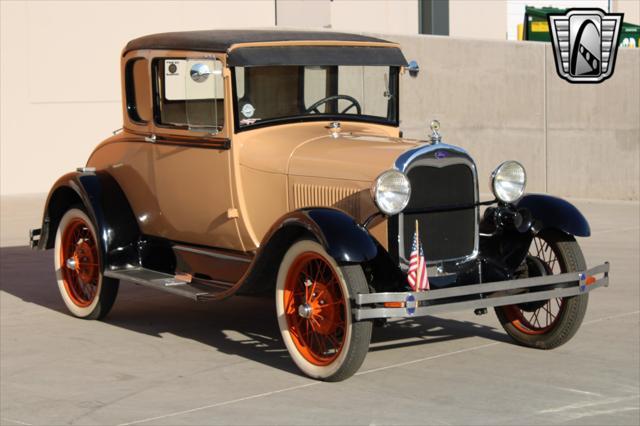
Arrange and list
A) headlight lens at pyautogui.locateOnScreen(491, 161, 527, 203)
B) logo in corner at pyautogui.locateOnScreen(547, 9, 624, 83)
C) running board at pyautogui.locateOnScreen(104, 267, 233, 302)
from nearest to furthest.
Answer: headlight lens at pyautogui.locateOnScreen(491, 161, 527, 203)
running board at pyautogui.locateOnScreen(104, 267, 233, 302)
logo in corner at pyautogui.locateOnScreen(547, 9, 624, 83)

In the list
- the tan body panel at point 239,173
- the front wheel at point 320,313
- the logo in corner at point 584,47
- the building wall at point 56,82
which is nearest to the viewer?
the front wheel at point 320,313

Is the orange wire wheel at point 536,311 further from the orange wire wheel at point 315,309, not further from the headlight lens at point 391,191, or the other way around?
the orange wire wheel at point 315,309

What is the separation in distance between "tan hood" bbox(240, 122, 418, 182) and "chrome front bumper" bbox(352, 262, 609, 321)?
30.5 inches

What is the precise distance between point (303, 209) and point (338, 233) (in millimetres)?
363

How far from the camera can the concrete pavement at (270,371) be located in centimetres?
591

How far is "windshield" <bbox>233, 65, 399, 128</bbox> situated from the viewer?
24.7ft

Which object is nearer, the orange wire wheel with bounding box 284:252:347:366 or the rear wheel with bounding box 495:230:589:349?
the orange wire wheel with bounding box 284:252:347:366

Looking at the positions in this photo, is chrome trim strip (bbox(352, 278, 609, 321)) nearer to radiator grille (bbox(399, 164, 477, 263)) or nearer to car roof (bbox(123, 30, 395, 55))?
radiator grille (bbox(399, 164, 477, 263))

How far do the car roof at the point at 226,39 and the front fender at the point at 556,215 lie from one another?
61.7 inches

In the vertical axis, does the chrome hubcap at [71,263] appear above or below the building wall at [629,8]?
below

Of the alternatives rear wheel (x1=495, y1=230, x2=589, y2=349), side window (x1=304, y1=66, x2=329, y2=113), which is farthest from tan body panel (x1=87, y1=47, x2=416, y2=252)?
rear wheel (x1=495, y1=230, x2=589, y2=349)

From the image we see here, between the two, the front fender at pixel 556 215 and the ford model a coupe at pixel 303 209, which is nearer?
the ford model a coupe at pixel 303 209

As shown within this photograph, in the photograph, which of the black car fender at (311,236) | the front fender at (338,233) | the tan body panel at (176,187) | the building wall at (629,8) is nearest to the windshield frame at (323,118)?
the tan body panel at (176,187)

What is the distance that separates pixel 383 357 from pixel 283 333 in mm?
651
